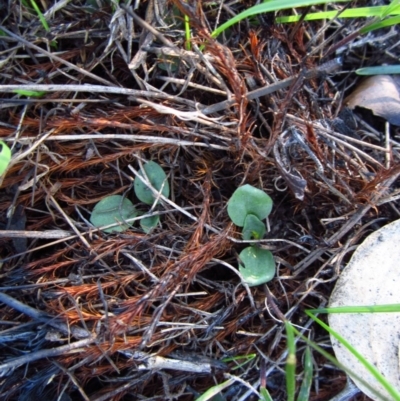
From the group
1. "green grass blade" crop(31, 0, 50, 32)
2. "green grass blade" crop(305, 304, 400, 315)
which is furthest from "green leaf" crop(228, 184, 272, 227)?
"green grass blade" crop(31, 0, 50, 32)

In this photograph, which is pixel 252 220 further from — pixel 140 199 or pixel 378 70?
pixel 378 70

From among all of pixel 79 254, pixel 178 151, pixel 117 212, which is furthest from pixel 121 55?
pixel 79 254

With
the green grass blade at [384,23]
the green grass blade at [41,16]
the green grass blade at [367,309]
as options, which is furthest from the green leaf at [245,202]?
the green grass blade at [41,16]

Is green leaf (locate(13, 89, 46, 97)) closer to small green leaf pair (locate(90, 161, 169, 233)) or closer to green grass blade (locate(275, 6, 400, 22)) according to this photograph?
small green leaf pair (locate(90, 161, 169, 233))

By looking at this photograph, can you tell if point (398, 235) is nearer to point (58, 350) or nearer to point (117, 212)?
point (117, 212)

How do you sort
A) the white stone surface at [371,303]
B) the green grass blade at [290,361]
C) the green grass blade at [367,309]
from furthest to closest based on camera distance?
the white stone surface at [371,303] → the green grass blade at [367,309] → the green grass blade at [290,361]

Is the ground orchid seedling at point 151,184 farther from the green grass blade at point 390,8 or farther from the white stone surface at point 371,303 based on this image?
the green grass blade at point 390,8
